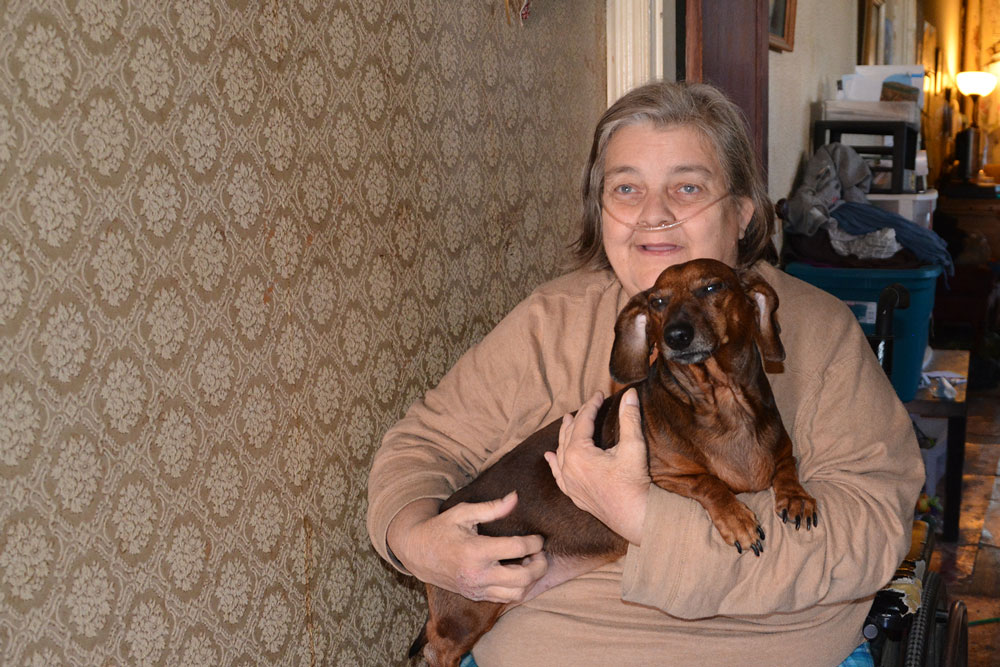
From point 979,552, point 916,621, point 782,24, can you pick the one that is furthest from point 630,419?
point 782,24

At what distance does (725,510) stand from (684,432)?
0.16 m

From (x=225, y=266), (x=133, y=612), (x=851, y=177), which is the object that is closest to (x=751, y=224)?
(x=225, y=266)

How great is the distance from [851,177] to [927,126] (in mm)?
4804

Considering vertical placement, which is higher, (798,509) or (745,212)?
(745,212)

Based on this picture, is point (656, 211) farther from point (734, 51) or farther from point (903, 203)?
point (903, 203)

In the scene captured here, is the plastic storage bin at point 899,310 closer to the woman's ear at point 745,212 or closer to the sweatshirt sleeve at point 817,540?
the woman's ear at point 745,212

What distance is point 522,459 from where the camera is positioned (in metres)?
1.41

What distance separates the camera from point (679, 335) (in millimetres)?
1219

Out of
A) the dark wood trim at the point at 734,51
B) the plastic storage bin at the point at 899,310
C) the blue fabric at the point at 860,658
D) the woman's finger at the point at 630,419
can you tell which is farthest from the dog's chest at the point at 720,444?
the plastic storage bin at the point at 899,310

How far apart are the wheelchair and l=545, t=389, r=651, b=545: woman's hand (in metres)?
0.50

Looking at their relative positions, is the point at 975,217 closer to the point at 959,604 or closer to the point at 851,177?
the point at 851,177

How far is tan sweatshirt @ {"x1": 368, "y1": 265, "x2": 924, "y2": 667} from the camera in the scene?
1164 mm

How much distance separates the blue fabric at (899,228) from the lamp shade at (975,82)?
27.3 feet

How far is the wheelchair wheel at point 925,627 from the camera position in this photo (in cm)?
148
